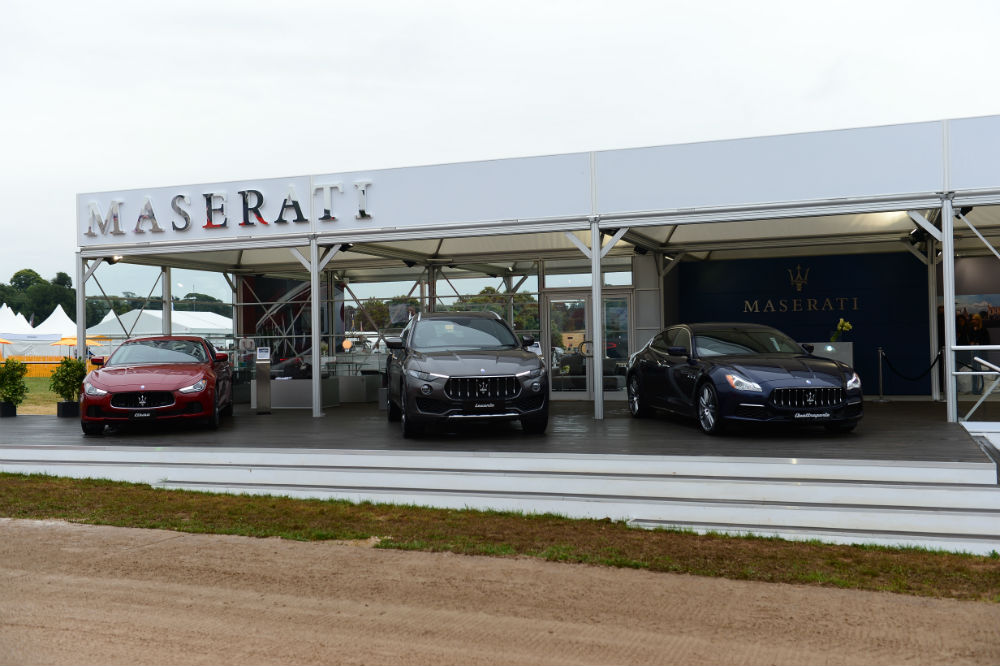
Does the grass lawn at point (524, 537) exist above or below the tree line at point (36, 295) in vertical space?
below

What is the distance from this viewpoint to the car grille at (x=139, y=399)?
458 inches

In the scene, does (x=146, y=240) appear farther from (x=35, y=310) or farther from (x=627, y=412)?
(x=35, y=310)

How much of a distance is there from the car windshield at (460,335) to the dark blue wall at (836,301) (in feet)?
24.6

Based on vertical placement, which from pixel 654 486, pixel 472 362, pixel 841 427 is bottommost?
pixel 654 486

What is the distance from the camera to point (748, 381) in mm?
9961

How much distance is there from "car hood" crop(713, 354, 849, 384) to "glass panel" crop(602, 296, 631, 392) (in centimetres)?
677

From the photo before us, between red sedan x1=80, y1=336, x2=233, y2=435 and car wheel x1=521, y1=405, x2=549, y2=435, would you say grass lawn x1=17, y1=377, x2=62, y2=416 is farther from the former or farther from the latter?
car wheel x1=521, y1=405, x2=549, y2=435

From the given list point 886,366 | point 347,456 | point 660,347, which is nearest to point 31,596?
point 347,456

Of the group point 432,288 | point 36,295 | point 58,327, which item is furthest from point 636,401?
point 36,295

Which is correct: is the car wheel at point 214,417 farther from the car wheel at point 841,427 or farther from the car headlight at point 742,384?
the car wheel at point 841,427

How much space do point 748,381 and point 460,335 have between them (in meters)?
3.73

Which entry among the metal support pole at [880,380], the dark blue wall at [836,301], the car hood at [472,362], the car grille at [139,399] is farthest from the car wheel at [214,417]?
the metal support pole at [880,380]

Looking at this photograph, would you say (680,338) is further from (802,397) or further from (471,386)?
(471,386)

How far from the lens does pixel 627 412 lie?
1390 centimetres
